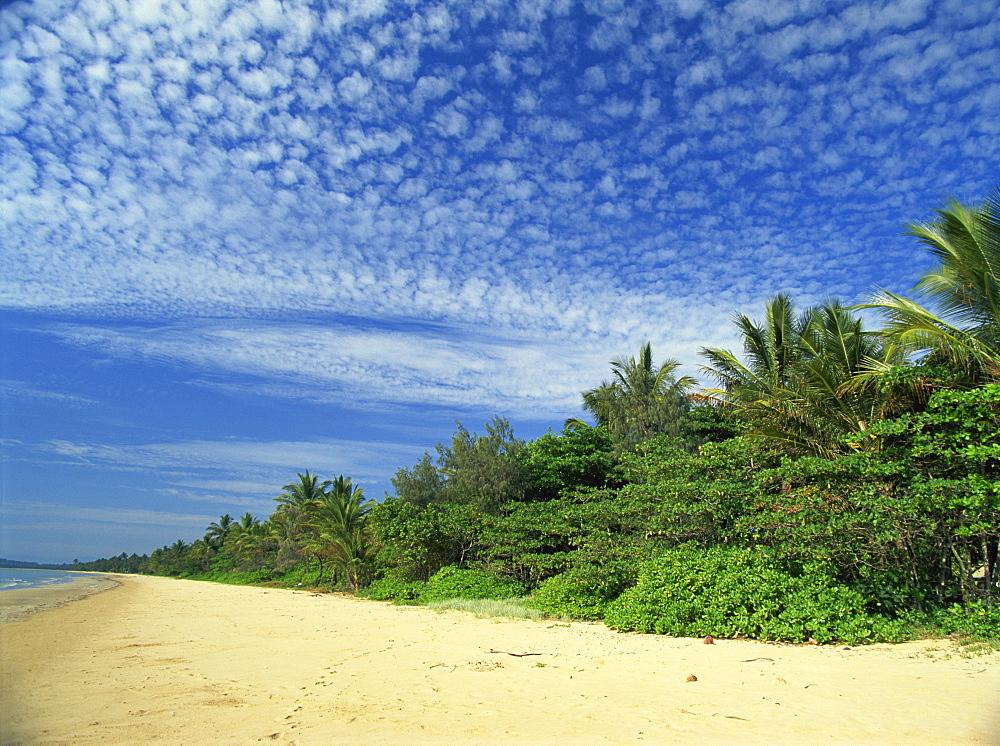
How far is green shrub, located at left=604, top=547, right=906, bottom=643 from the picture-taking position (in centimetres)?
826

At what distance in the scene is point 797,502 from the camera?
10.2m

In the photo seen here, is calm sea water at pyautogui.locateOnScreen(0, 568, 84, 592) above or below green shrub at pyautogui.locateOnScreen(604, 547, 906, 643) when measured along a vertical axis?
above

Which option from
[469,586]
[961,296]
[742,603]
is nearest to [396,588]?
[469,586]

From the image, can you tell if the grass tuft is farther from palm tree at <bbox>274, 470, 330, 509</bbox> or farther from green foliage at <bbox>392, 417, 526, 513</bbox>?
palm tree at <bbox>274, 470, 330, 509</bbox>

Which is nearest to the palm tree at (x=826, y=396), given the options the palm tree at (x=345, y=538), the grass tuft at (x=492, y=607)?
the grass tuft at (x=492, y=607)

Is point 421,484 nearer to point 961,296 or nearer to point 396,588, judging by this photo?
point 396,588

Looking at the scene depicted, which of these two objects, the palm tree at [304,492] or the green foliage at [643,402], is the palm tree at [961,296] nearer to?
the green foliage at [643,402]

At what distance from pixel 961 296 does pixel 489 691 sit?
33.5 ft

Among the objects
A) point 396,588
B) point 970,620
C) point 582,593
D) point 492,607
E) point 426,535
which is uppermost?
point 426,535

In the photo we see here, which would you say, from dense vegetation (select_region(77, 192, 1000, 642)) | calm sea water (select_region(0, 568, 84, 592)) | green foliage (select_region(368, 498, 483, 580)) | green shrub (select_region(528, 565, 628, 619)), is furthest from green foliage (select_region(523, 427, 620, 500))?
calm sea water (select_region(0, 568, 84, 592))

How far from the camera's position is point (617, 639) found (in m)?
9.09

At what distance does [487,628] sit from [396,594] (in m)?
9.33

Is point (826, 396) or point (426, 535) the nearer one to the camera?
point (826, 396)

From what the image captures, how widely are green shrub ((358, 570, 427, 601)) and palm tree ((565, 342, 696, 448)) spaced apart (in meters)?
8.38
